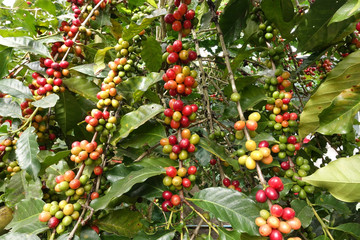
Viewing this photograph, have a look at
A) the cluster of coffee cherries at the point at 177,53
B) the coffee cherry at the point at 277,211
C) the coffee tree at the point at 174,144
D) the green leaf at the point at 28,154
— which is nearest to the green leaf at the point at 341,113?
the coffee tree at the point at 174,144

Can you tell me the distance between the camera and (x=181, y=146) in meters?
0.94

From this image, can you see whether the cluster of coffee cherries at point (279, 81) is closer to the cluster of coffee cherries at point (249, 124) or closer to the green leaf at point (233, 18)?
the cluster of coffee cherries at point (249, 124)

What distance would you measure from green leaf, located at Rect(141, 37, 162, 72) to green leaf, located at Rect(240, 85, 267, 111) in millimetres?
495

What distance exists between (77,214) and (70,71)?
78 centimetres

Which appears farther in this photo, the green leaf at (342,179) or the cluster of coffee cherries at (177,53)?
the cluster of coffee cherries at (177,53)

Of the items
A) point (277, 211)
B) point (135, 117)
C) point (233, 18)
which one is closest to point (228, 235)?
point (277, 211)

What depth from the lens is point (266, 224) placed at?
2.34 feet

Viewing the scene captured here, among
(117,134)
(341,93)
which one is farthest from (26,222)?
(341,93)

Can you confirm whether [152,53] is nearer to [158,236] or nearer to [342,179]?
[158,236]

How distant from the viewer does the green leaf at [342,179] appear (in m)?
0.74

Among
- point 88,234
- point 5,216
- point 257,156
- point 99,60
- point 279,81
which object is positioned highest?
point 99,60

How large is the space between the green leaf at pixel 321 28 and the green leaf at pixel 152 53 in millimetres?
705

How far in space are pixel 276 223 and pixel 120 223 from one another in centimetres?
61

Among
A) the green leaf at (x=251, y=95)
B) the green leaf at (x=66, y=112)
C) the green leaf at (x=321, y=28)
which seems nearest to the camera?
the green leaf at (x=321, y=28)
